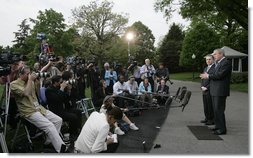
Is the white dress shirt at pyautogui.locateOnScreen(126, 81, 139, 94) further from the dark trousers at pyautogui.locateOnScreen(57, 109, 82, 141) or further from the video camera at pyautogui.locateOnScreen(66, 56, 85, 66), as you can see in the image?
the dark trousers at pyautogui.locateOnScreen(57, 109, 82, 141)

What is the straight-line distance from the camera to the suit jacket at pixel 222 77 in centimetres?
479

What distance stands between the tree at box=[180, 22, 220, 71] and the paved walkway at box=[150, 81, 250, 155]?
0.52 metres

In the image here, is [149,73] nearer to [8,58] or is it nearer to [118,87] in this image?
[118,87]

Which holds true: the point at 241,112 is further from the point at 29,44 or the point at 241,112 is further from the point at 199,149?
the point at 29,44

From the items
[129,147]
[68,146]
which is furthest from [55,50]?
[129,147]

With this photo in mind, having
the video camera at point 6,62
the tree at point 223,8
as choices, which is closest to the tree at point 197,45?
the video camera at point 6,62

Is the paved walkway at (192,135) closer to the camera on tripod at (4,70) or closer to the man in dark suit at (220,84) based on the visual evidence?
the man in dark suit at (220,84)

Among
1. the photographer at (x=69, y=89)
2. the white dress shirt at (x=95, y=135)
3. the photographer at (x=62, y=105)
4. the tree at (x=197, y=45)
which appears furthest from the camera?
the tree at (x=197, y=45)

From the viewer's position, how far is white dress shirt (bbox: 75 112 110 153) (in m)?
3.05

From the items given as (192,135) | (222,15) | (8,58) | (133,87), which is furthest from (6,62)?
(222,15)

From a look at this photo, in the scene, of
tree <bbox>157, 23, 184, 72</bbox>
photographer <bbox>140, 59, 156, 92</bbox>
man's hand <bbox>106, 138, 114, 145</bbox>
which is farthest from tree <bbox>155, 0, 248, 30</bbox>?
man's hand <bbox>106, 138, 114, 145</bbox>

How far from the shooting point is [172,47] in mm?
4910

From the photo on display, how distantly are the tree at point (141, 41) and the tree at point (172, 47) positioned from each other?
0.58ft

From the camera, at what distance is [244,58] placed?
4984 millimetres
